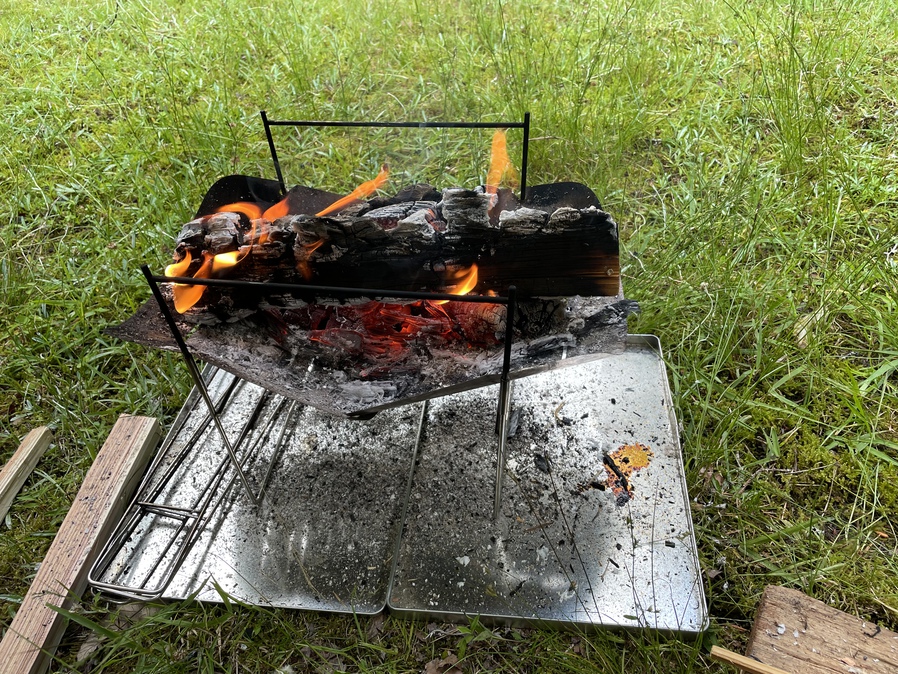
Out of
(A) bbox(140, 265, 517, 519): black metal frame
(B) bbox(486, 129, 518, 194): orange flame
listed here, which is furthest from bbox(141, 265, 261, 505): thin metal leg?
(B) bbox(486, 129, 518, 194): orange flame

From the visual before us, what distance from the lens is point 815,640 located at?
51.1 inches

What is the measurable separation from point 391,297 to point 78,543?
113cm

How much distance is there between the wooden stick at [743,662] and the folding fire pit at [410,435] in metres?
0.18

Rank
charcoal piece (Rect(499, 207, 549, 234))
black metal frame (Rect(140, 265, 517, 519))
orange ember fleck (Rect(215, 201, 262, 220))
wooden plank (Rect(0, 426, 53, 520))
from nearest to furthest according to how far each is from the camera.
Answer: black metal frame (Rect(140, 265, 517, 519)), charcoal piece (Rect(499, 207, 549, 234)), orange ember fleck (Rect(215, 201, 262, 220)), wooden plank (Rect(0, 426, 53, 520))

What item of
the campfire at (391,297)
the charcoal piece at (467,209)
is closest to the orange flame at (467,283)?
the campfire at (391,297)

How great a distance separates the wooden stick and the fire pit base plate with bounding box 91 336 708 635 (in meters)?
0.18

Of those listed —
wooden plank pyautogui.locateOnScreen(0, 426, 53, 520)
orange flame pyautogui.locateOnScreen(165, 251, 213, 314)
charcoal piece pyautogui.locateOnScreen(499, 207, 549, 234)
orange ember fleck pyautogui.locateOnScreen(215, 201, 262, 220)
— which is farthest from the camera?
wooden plank pyautogui.locateOnScreen(0, 426, 53, 520)

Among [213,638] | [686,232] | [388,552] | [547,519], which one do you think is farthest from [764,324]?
[213,638]

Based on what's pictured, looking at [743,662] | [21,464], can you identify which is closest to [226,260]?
[21,464]

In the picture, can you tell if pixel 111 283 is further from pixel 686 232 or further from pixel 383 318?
pixel 686 232

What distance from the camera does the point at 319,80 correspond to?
3266 mm

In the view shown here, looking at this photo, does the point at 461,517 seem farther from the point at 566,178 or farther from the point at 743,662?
the point at 566,178

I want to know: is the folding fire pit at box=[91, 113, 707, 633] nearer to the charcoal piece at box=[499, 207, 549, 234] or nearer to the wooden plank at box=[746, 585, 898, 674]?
the charcoal piece at box=[499, 207, 549, 234]

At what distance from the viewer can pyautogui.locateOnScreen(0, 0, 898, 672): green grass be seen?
60.4 inches
